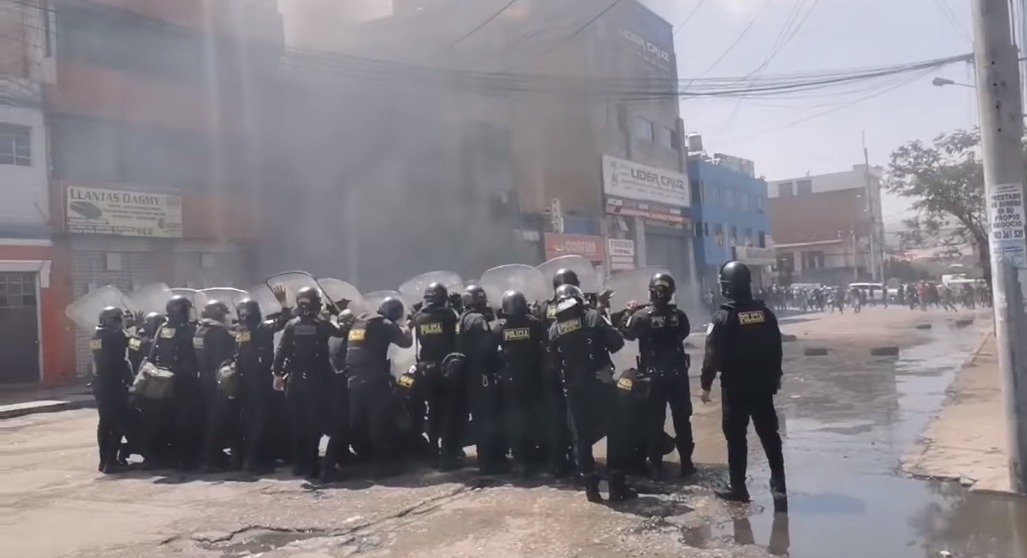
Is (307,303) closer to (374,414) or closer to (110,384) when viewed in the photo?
(374,414)

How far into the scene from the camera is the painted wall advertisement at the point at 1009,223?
16.5 feet

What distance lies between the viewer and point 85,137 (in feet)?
55.8

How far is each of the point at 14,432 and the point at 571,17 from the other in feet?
70.1

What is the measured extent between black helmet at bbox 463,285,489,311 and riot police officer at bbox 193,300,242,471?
7.25ft

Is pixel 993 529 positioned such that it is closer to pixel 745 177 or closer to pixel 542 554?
pixel 542 554

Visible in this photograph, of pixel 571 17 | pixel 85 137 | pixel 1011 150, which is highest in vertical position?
pixel 571 17

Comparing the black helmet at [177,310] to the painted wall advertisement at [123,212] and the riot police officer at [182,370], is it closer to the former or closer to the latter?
the riot police officer at [182,370]

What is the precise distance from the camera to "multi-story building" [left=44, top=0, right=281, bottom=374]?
16.6 metres

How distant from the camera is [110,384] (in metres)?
7.39

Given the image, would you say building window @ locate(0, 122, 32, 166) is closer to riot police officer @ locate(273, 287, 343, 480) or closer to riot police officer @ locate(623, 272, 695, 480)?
riot police officer @ locate(273, 287, 343, 480)

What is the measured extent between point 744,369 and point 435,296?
8.26 feet

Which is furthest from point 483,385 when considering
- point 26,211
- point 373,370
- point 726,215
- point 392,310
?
point 726,215

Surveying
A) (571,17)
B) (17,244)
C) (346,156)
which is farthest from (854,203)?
(17,244)

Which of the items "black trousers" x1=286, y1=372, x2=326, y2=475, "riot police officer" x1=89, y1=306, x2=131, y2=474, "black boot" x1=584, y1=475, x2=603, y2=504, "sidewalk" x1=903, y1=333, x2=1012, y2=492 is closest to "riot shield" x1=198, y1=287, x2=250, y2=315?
"riot police officer" x1=89, y1=306, x2=131, y2=474
